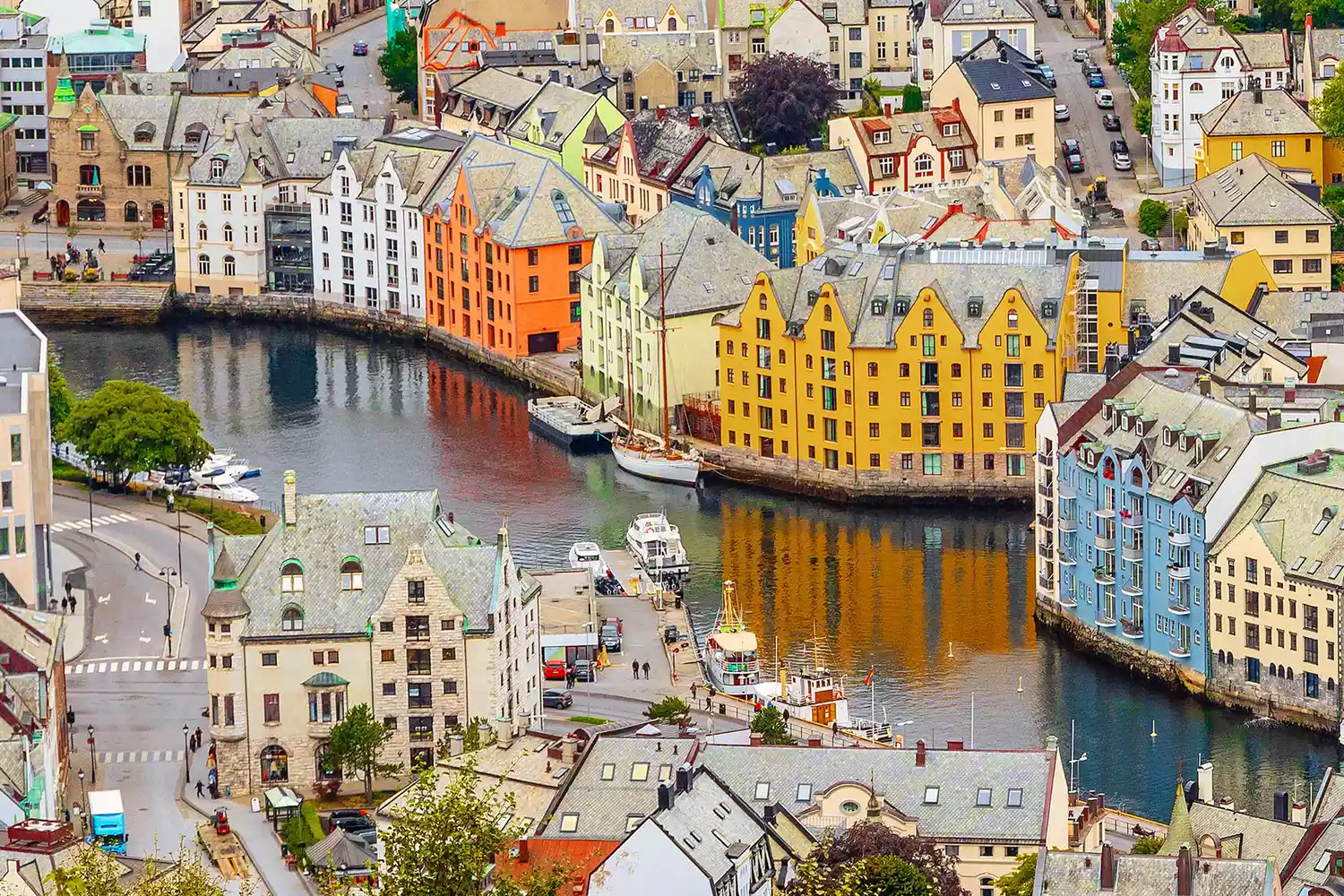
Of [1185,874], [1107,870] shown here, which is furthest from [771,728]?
[1185,874]

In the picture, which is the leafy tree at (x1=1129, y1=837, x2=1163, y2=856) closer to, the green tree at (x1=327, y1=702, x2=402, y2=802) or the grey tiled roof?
the grey tiled roof

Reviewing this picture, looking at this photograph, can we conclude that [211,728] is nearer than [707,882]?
No

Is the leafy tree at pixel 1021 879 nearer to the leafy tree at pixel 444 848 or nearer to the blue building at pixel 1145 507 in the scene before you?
the leafy tree at pixel 444 848

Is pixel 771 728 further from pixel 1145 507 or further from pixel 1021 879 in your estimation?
pixel 1145 507

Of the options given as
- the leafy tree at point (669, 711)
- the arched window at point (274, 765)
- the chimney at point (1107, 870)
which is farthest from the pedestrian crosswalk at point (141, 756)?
the chimney at point (1107, 870)

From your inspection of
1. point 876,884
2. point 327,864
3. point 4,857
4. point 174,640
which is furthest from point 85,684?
point 876,884

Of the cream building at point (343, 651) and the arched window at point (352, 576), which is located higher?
the arched window at point (352, 576)

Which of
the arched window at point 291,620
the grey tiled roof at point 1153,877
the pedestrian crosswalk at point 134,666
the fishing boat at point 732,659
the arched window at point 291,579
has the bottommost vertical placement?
the fishing boat at point 732,659

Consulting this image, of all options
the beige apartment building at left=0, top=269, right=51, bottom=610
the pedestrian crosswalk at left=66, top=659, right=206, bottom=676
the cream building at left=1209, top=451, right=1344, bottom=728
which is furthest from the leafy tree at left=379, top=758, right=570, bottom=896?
the cream building at left=1209, top=451, right=1344, bottom=728

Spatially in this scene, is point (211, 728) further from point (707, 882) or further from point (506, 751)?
point (707, 882)
